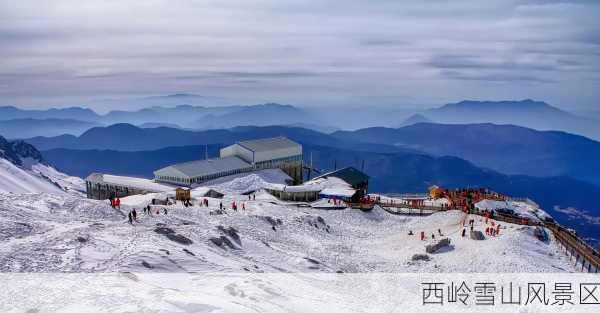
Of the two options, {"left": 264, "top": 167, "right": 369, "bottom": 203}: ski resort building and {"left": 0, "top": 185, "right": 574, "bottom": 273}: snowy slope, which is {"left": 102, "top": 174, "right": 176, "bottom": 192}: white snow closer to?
{"left": 0, "top": 185, "right": 574, "bottom": 273}: snowy slope

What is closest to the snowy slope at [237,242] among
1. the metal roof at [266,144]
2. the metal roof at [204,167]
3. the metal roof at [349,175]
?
the metal roof at [204,167]

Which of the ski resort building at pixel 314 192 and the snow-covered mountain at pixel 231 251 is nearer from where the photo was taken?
the snow-covered mountain at pixel 231 251

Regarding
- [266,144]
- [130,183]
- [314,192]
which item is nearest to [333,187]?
[314,192]

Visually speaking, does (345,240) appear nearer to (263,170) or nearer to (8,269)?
(8,269)

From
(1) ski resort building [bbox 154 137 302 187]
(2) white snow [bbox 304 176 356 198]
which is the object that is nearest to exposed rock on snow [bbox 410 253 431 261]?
(2) white snow [bbox 304 176 356 198]

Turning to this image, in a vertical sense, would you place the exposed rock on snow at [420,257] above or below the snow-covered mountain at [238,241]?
below

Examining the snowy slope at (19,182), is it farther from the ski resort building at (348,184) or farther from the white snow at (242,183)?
the ski resort building at (348,184)

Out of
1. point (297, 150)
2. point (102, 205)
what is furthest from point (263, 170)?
point (102, 205)
